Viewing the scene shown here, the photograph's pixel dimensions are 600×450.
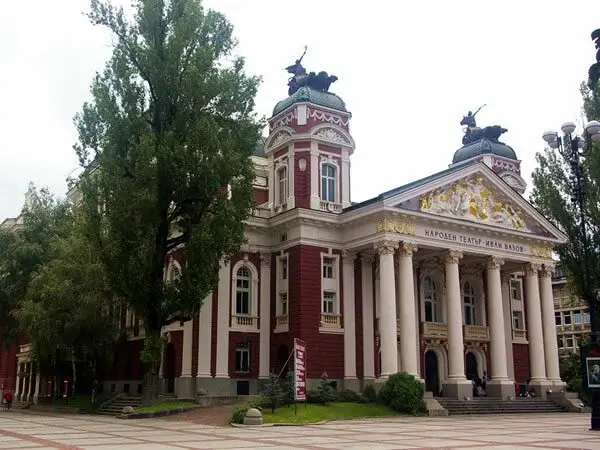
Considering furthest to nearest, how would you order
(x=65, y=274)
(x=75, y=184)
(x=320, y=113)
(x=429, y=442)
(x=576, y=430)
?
(x=320, y=113)
(x=65, y=274)
(x=75, y=184)
(x=576, y=430)
(x=429, y=442)

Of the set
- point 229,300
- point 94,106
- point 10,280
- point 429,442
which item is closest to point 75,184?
point 94,106

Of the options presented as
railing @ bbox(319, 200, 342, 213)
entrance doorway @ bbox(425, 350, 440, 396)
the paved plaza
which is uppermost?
railing @ bbox(319, 200, 342, 213)

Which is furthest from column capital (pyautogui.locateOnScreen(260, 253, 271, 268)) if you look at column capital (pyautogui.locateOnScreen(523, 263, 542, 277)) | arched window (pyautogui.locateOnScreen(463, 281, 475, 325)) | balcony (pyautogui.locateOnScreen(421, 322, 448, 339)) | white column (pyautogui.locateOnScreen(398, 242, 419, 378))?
column capital (pyautogui.locateOnScreen(523, 263, 542, 277))

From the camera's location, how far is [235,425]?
82.0 ft

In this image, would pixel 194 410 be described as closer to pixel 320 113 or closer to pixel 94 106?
pixel 94 106

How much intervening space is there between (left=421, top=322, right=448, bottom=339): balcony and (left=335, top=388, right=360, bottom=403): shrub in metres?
8.45

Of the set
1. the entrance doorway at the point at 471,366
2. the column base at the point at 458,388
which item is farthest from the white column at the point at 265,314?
the entrance doorway at the point at 471,366

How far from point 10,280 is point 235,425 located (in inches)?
916

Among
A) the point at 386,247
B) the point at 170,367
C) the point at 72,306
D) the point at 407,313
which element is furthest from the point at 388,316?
the point at 72,306

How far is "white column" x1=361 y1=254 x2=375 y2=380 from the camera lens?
37562 millimetres

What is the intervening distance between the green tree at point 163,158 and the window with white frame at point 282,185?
8.04m

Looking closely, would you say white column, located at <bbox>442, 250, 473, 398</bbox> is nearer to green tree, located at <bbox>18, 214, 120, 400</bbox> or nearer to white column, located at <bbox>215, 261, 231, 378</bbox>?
white column, located at <bbox>215, 261, 231, 378</bbox>

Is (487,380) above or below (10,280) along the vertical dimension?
below

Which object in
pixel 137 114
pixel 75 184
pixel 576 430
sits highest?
pixel 137 114
